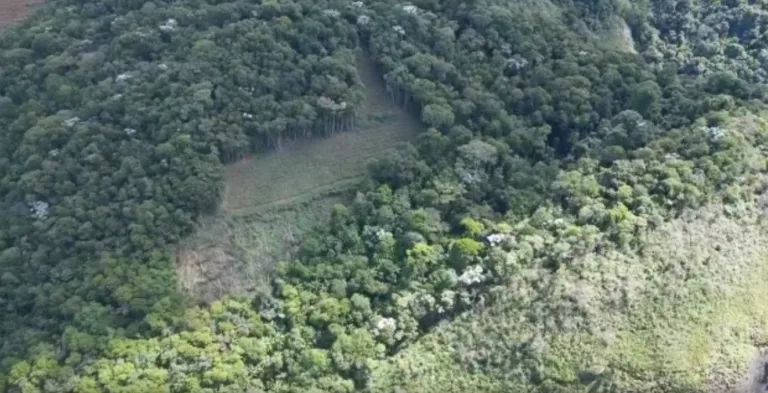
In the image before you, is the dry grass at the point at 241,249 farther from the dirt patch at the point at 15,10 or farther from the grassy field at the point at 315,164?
the dirt patch at the point at 15,10

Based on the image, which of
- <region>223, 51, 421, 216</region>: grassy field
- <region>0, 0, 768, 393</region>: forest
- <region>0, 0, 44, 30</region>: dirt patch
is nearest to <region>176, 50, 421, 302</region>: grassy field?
<region>223, 51, 421, 216</region>: grassy field

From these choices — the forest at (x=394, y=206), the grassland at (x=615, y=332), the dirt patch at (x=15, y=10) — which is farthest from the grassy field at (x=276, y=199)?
the dirt patch at (x=15, y=10)

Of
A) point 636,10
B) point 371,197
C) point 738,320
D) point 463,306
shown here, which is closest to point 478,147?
point 371,197

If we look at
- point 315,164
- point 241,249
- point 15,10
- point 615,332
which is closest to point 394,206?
point 315,164

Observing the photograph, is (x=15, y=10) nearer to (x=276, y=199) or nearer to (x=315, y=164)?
(x=315, y=164)

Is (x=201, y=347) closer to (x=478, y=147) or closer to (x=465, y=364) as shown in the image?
(x=465, y=364)
